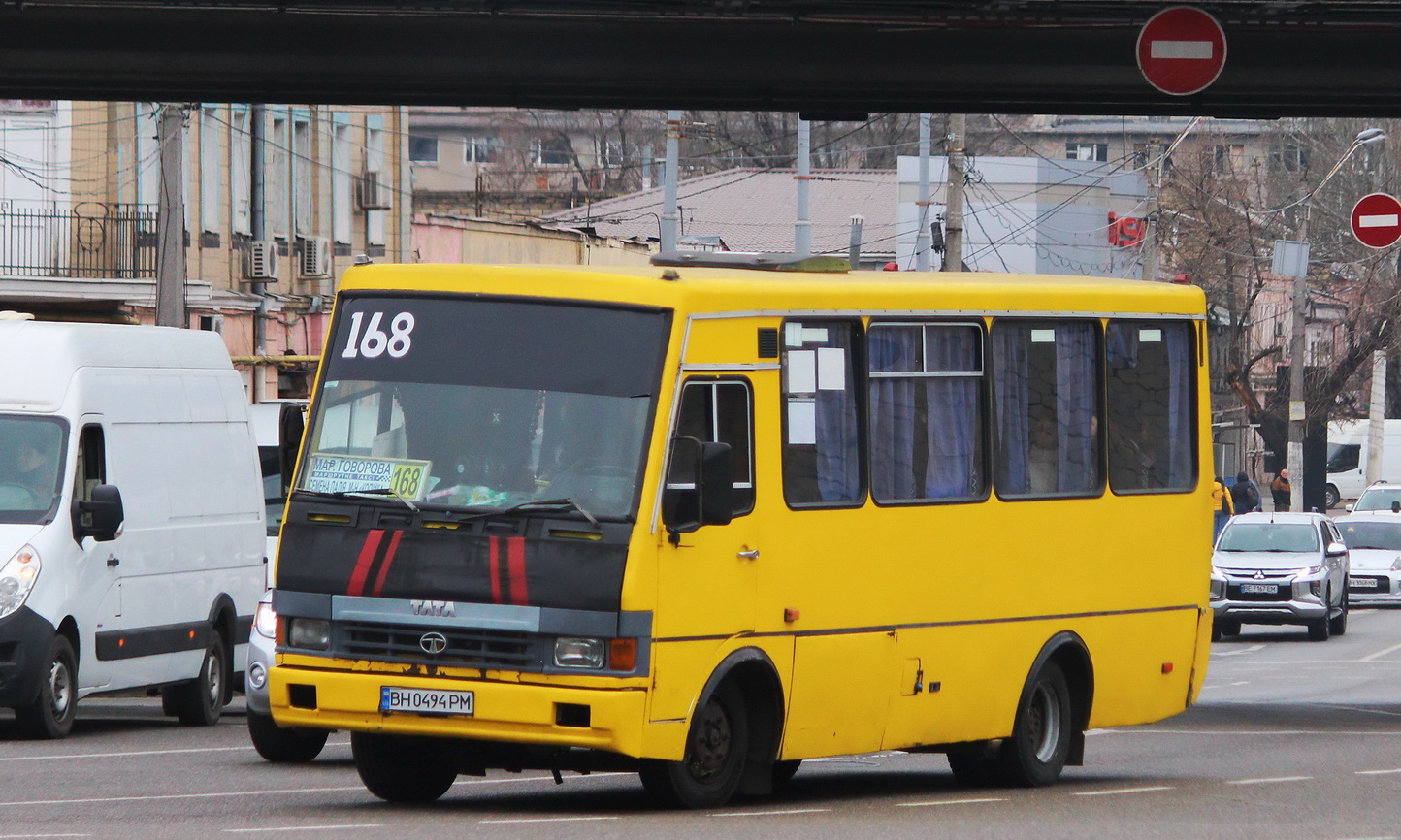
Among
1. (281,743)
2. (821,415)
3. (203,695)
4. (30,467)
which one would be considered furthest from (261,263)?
(821,415)

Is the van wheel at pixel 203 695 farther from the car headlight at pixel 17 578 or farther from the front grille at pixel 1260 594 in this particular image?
the front grille at pixel 1260 594

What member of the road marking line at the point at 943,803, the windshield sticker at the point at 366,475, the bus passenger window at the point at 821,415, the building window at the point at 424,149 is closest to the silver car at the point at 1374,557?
the road marking line at the point at 943,803

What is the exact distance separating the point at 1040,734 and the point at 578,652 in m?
4.03

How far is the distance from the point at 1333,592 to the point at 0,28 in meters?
19.9

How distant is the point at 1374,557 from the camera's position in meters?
40.1

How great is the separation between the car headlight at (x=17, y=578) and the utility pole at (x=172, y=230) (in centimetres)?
1265

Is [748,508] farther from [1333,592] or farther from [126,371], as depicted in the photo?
[1333,592]

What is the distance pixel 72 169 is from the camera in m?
35.6

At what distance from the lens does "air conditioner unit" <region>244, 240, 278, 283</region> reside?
4028 centimetres

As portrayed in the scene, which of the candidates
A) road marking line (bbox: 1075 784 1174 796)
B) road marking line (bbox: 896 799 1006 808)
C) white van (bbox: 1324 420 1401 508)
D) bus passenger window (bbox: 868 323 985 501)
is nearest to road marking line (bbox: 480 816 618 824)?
road marking line (bbox: 896 799 1006 808)

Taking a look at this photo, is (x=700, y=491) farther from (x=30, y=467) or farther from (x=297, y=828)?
(x=30, y=467)

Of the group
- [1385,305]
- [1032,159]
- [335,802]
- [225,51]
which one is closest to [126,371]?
[225,51]

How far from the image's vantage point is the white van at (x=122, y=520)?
15.7 meters

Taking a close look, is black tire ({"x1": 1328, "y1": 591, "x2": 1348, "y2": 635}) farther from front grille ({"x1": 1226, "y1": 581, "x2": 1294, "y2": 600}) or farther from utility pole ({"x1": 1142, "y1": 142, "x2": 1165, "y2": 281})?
utility pole ({"x1": 1142, "y1": 142, "x2": 1165, "y2": 281})
